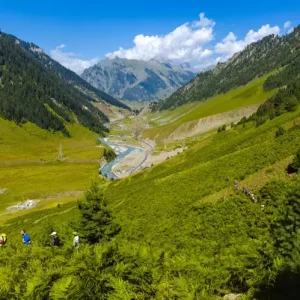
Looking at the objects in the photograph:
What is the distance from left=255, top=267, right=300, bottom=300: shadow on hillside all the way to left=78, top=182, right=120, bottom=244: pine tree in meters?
16.3

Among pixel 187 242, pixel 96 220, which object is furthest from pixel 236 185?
pixel 96 220

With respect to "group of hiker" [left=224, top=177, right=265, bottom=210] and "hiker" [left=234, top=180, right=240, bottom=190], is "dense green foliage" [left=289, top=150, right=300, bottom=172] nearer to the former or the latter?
"group of hiker" [left=224, top=177, right=265, bottom=210]

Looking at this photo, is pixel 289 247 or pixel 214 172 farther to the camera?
pixel 214 172

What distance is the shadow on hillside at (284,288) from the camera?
A: 1562cm

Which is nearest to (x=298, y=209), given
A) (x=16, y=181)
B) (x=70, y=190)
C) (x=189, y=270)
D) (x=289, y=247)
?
(x=289, y=247)

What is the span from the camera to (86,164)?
Result: 192 meters

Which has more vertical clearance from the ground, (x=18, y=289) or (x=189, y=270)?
(x=18, y=289)

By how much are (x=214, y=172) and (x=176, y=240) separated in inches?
970

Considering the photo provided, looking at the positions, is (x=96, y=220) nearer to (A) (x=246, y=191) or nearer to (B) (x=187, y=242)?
(B) (x=187, y=242)

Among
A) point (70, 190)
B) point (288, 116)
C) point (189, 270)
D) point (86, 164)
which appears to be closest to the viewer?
point (189, 270)

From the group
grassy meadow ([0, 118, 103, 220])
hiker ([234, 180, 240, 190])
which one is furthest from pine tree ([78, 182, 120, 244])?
grassy meadow ([0, 118, 103, 220])

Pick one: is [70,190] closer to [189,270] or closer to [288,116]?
[288,116]

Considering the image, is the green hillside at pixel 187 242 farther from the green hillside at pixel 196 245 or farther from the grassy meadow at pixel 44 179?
the grassy meadow at pixel 44 179

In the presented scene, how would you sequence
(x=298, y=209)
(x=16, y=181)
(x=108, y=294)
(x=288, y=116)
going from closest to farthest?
1. (x=108, y=294)
2. (x=298, y=209)
3. (x=288, y=116)
4. (x=16, y=181)
